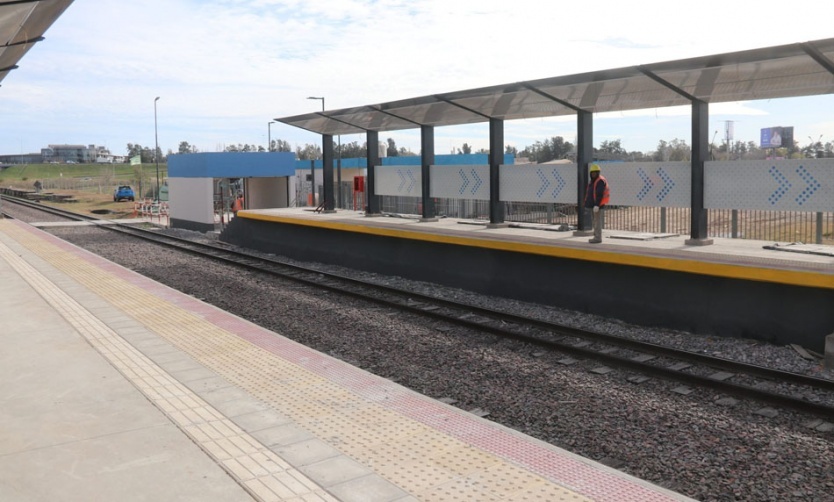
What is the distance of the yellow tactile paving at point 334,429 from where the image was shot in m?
4.93

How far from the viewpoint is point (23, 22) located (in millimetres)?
10203

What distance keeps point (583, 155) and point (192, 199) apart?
23.5m

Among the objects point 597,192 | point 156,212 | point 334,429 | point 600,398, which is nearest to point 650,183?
point 597,192

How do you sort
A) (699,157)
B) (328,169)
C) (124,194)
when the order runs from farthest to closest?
(124,194) → (328,169) → (699,157)

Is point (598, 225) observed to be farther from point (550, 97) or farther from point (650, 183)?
point (550, 97)

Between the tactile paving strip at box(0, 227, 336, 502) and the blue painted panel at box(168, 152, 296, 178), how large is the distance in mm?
22843

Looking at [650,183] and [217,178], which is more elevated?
[217,178]

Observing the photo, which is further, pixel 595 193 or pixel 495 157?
pixel 495 157

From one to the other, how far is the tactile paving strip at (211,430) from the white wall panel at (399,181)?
1133cm

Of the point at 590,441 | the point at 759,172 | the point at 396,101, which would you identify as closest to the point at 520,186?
the point at 396,101

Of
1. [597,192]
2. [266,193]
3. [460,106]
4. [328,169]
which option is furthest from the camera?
[266,193]

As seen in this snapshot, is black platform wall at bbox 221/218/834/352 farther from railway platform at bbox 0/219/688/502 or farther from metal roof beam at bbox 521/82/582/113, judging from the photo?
railway platform at bbox 0/219/688/502

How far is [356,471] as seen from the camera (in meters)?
5.16

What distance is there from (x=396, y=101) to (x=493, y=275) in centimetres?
522
